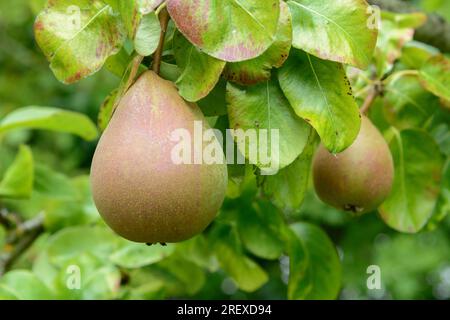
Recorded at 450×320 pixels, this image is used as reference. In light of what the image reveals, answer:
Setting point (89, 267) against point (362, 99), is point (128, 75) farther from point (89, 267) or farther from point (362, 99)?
point (89, 267)

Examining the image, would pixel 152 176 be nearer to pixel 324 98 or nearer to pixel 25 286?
pixel 324 98

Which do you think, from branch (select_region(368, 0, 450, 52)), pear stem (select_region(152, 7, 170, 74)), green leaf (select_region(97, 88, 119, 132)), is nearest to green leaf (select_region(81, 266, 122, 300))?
green leaf (select_region(97, 88, 119, 132))

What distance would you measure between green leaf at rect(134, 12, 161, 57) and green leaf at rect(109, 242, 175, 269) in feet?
2.14

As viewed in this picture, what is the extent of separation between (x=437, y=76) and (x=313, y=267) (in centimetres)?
43

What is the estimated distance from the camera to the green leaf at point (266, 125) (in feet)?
2.73

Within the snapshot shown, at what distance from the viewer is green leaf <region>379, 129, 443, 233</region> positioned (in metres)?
1.20

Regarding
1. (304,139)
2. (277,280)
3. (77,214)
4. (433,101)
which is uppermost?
(304,139)

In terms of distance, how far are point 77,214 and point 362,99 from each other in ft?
2.39

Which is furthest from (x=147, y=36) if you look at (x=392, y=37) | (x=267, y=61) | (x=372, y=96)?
(x=392, y=37)

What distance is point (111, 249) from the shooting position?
58.6 inches

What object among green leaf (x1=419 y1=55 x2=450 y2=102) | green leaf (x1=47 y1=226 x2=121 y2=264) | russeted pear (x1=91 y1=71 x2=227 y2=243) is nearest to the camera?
russeted pear (x1=91 y1=71 x2=227 y2=243)

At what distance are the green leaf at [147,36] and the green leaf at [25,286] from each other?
2.21 ft

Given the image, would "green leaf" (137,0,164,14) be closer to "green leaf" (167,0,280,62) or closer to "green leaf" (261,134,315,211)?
"green leaf" (167,0,280,62)

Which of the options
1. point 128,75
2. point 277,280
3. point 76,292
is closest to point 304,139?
point 128,75
